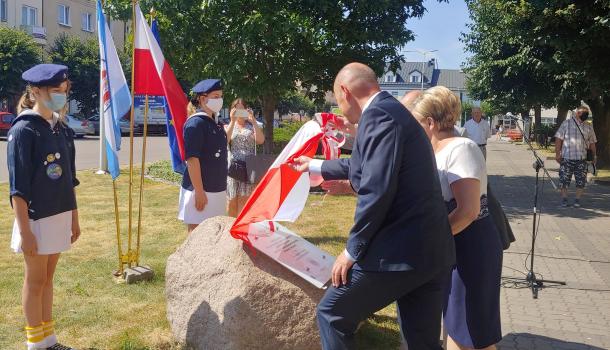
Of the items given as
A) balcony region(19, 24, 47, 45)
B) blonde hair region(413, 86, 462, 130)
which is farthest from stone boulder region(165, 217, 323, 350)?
balcony region(19, 24, 47, 45)

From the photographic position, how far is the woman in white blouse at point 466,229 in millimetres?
3197

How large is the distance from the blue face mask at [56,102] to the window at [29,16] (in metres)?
43.5

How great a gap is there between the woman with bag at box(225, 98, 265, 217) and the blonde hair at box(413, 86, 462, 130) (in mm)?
3711

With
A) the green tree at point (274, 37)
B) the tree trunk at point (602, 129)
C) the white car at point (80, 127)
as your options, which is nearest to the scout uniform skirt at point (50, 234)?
the green tree at point (274, 37)

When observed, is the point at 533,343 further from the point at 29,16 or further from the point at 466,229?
the point at 29,16

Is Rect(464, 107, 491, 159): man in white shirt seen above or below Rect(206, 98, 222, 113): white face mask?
below

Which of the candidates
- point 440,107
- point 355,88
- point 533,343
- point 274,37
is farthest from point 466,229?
point 274,37

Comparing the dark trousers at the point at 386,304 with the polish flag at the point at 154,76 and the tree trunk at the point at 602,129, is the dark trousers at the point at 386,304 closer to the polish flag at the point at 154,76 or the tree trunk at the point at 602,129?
the polish flag at the point at 154,76

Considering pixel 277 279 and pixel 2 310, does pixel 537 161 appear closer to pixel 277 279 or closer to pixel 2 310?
pixel 277 279

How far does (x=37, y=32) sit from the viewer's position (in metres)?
41.9

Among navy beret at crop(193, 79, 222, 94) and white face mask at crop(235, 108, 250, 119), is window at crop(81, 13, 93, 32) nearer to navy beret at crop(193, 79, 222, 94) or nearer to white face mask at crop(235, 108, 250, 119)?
white face mask at crop(235, 108, 250, 119)

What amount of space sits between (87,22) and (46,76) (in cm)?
5036

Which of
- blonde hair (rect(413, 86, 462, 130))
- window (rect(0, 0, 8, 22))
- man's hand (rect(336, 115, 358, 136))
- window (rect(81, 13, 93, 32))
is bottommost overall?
man's hand (rect(336, 115, 358, 136))

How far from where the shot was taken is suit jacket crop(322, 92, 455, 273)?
2604mm
